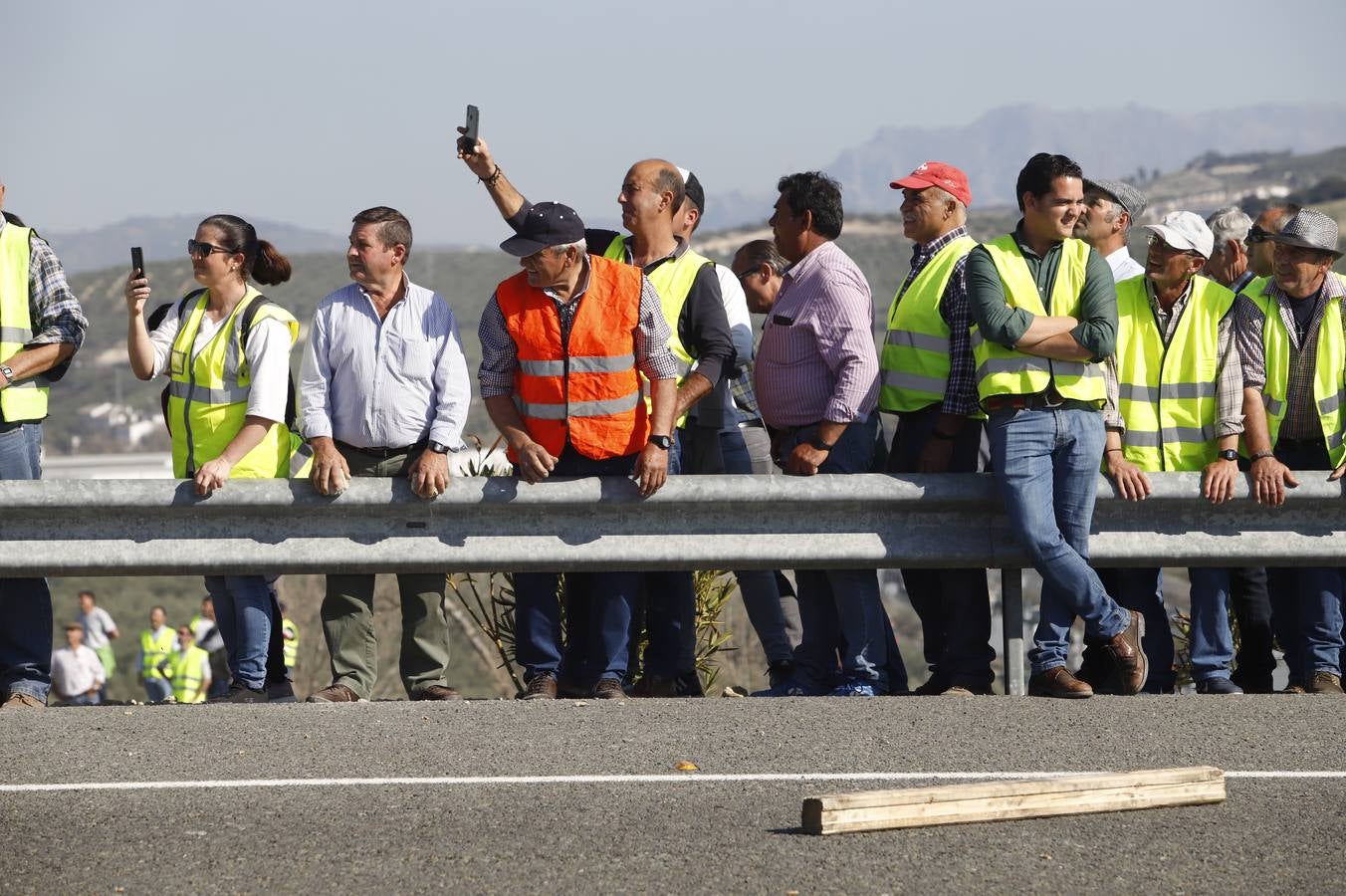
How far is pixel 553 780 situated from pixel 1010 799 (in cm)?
136

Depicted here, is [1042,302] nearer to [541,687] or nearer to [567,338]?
[567,338]

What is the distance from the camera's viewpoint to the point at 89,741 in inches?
229

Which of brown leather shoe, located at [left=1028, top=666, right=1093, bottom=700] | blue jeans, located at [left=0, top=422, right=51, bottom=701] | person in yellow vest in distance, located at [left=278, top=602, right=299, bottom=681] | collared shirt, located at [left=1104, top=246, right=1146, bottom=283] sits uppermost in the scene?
collared shirt, located at [left=1104, top=246, right=1146, bottom=283]

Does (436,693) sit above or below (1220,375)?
below

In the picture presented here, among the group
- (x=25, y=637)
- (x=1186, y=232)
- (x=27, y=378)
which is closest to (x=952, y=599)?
(x=1186, y=232)

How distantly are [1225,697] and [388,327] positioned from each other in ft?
11.5

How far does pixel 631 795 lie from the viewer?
4992 millimetres

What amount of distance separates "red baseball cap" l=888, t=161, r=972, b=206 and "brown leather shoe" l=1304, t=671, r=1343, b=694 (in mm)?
2395

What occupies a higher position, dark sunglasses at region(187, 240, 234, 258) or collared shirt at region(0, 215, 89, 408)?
dark sunglasses at region(187, 240, 234, 258)

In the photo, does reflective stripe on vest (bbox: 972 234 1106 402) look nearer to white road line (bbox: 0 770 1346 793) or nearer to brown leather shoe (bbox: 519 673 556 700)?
white road line (bbox: 0 770 1346 793)

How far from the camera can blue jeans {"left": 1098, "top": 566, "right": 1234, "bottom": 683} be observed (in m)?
6.99

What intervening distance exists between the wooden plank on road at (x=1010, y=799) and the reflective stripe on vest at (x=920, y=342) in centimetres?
242

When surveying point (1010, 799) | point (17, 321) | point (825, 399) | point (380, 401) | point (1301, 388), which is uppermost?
point (17, 321)

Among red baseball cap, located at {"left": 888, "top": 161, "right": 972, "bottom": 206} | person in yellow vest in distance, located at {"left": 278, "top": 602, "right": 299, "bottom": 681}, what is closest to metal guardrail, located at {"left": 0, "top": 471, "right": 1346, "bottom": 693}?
person in yellow vest in distance, located at {"left": 278, "top": 602, "right": 299, "bottom": 681}
